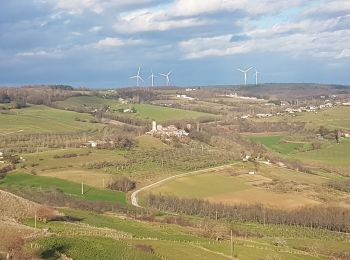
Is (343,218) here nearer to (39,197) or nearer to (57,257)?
(39,197)

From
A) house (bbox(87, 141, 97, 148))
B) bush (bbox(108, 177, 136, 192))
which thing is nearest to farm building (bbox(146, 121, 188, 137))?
house (bbox(87, 141, 97, 148))

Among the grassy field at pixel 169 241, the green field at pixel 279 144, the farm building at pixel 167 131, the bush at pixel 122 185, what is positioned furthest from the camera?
the farm building at pixel 167 131

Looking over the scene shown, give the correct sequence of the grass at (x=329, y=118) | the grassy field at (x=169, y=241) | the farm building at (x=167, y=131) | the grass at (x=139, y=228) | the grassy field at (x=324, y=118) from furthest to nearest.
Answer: the grass at (x=329, y=118) < the grassy field at (x=324, y=118) < the farm building at (x=167, y=131) < the grass at (x=139, y=228) < the grassy field at (x=169, y=241)

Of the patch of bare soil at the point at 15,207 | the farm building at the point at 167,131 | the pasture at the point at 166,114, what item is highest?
the patch of bare soil at the point at 15,207

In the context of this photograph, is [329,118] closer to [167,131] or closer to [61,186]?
[167,131]

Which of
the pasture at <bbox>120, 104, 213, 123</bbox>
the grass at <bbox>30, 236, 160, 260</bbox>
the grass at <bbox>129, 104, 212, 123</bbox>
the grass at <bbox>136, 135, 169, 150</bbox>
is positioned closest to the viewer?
the grass at <bbox>30, 236, 160, 260</bbox>

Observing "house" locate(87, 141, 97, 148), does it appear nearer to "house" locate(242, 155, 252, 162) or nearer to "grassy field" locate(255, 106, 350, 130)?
"house" locate(242, 155, 252, 162)

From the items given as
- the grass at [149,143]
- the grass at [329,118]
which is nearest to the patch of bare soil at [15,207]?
the grass at [149,143]

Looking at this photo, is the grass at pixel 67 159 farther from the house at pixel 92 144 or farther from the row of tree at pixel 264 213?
the row of tree at pixel 264 213
